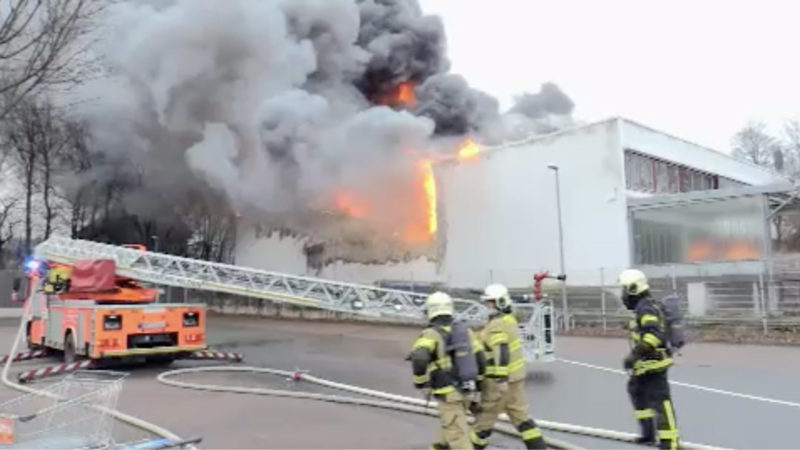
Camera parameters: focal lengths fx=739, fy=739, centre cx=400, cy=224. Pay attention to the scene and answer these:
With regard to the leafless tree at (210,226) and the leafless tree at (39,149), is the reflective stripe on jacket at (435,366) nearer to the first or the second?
the leafless tree at (39,149)

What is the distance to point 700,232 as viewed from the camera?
2255 centimetres

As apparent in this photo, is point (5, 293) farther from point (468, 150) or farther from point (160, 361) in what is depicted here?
point (160, 361)

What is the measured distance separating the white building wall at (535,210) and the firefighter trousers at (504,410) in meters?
17.8

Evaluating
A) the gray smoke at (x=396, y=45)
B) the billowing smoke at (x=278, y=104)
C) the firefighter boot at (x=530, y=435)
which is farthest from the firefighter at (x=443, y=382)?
the gray smoke at (x=396, y=45)

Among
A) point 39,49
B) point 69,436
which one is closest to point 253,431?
point 69,436

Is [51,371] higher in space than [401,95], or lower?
lower

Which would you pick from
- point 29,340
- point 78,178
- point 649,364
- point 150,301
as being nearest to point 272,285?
point 150,301

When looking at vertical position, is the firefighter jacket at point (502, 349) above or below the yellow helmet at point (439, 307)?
below

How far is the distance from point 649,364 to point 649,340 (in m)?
0.21

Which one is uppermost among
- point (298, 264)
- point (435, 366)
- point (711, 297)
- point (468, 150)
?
point (468, 150)

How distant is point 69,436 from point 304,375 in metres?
5.69

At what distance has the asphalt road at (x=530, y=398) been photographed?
6.60 meters

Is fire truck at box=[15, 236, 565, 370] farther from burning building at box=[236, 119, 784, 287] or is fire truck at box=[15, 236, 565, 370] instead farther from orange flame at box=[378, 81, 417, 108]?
orange flame at box=[378, 81, 417, 108]

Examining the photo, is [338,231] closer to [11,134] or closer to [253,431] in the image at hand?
[11,134]
